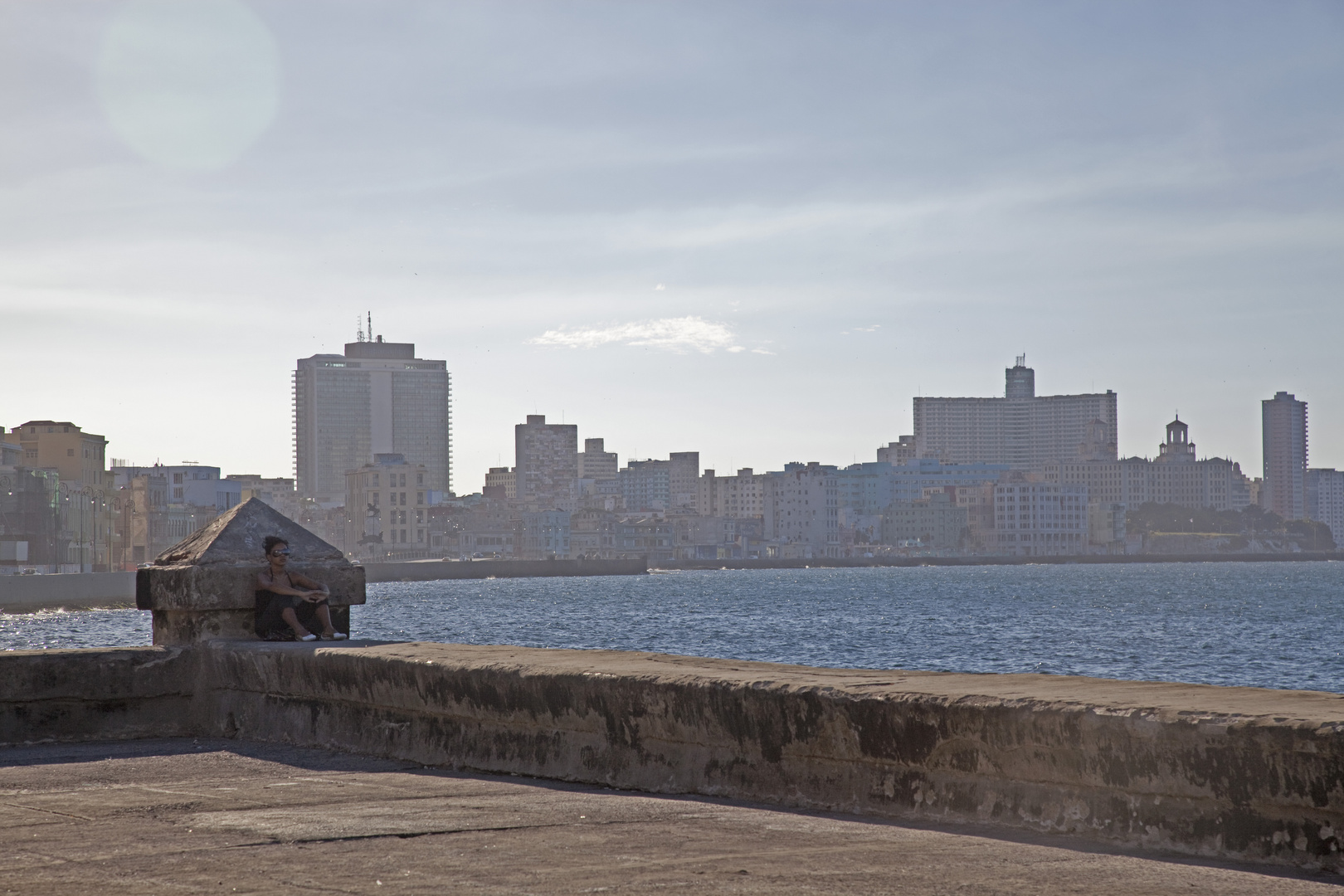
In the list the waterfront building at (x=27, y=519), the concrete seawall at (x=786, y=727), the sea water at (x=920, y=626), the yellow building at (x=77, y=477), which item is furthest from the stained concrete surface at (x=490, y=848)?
the yellow building at (x=77, y=477)

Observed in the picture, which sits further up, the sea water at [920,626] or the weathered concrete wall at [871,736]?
the weathered concrete wall at [871,736]

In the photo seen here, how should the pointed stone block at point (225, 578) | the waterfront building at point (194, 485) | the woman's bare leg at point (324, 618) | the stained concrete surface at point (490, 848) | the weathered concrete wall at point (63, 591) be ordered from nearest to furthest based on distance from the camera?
the stained concrete surface at point (490, 848)
the pointed stone block at point (225, 578)
the woman's bare leg at point (324, 618)
the weathered concrete wall at point (63, 591)
the waterfront building at point (194, 485)

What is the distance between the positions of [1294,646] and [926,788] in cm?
5564

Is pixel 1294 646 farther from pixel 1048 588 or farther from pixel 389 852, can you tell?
pixel 1048 588

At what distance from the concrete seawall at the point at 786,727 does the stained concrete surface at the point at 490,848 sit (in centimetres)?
15

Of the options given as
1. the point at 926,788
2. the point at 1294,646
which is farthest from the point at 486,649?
the point at 1294,646

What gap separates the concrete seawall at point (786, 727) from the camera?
4.22 meters

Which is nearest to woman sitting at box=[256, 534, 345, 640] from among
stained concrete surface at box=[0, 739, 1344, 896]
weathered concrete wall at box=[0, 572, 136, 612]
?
stained concrete surface at box=[0, 739, 1344, 896]

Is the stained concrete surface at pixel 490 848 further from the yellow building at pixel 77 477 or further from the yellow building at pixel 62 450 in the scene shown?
the yellow building at pixel 62 450

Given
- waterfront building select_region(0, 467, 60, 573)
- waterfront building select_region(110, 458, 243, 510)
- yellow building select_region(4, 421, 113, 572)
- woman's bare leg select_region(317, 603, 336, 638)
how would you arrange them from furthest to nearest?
waterfront building select_region(110, 458, 243, 510), yellow building select_region(4, 421, 113, 572), waterfront building select_region(0, 467, 60, 573), woman's bare leg select_region(317, 603, 336, 638)

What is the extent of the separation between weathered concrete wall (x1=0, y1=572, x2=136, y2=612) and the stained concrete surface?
318ft

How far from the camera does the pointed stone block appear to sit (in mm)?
8336

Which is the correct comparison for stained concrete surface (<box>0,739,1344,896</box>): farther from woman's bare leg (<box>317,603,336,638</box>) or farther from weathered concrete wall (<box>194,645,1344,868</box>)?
woman's bare leg (<box>317,603,336,638</box>)

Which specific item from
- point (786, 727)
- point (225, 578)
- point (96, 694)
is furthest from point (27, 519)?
point (786, 727)
